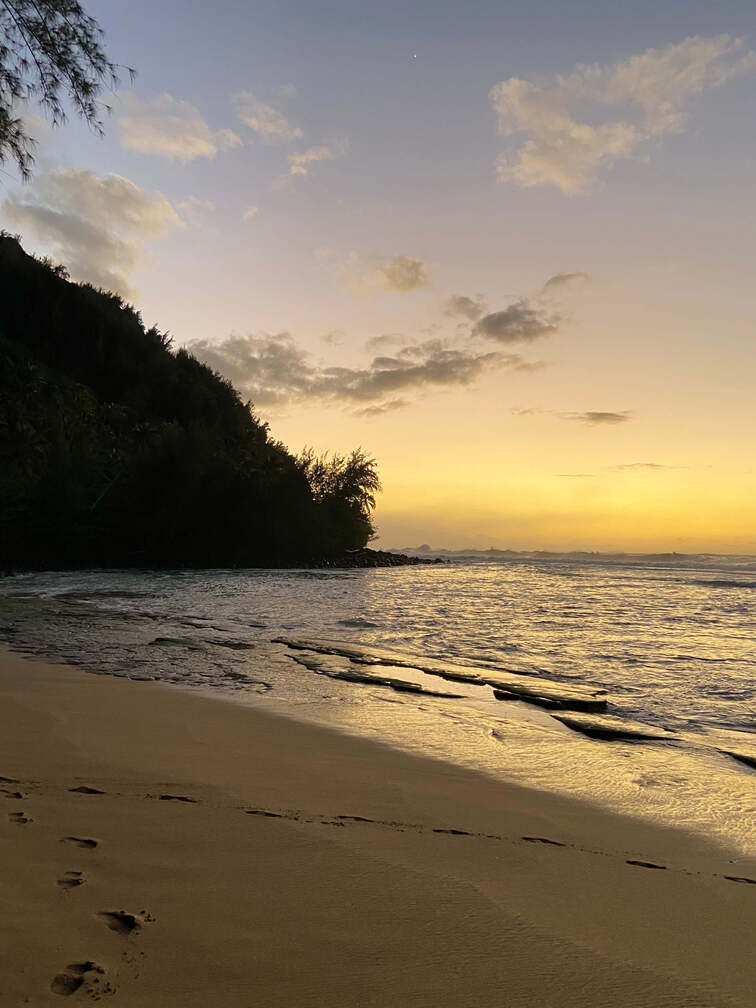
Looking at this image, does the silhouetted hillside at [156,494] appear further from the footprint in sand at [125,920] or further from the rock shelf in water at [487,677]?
the footprint in sand at [125,920]

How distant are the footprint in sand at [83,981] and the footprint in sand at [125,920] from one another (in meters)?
0.20

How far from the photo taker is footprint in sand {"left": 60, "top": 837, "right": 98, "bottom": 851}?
2487mm

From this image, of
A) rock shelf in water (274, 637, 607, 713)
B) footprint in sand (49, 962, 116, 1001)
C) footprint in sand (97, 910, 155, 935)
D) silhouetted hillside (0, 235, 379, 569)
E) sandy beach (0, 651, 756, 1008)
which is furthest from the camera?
silhouetted hillside (0, 235, 379, 569)

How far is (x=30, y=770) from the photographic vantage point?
3.44m

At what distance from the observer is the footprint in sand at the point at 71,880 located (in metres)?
2.14

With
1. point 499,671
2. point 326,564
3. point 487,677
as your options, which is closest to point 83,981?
point 487,677

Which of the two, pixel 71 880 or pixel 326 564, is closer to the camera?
pixel 71 880

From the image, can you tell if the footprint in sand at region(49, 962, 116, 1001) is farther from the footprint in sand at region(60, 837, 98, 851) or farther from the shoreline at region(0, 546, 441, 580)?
the shoreline at region(0, 546, 441, 580)

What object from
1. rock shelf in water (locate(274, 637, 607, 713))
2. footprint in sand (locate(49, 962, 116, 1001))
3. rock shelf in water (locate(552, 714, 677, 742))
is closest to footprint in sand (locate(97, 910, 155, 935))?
footprint in sand (locate(49, 962, 116, 1001))

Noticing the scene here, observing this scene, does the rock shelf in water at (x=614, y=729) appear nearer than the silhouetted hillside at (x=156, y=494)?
Yes

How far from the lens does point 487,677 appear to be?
7879 millimetres

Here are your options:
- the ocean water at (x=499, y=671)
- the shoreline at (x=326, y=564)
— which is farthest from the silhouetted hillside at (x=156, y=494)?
the ocean water at (x=499, y=671)

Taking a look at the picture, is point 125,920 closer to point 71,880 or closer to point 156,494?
point 71,880

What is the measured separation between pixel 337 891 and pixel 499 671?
6.42 meters
